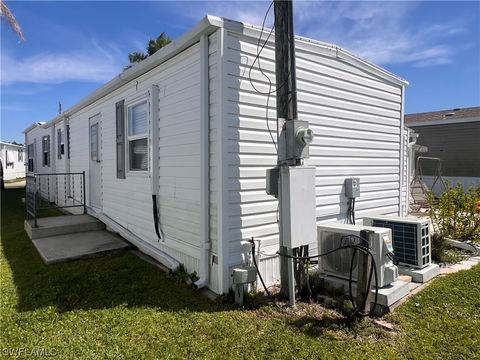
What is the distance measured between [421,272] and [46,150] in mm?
13030

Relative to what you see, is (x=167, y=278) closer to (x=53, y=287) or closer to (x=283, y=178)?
(x=53, y=287)

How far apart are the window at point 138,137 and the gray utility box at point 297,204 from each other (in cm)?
278

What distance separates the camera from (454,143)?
52.4ft

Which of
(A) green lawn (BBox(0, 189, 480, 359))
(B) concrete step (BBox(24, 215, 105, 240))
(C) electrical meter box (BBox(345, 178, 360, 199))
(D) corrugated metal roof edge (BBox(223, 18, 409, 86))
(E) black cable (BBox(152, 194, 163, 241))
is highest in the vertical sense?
(D) corrugated metal roof edge (BBox(223, 18, 409, 86))

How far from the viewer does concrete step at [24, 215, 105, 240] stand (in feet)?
21.3

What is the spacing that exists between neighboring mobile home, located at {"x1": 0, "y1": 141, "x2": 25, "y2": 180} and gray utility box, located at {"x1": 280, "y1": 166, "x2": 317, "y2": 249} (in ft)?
108

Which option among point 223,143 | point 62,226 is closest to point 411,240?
point 223,143

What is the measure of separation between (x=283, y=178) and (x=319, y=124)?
69.6 inches

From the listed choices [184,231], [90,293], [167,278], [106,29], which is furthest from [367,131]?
[106,29]

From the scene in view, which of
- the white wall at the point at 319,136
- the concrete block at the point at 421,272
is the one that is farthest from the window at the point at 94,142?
the concrete block at the point at 421,272

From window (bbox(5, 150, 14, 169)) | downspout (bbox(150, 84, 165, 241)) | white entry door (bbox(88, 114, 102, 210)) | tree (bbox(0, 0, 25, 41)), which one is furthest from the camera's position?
window (bbox(5, 150, 14, 169))

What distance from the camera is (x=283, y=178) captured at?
3.51 meters

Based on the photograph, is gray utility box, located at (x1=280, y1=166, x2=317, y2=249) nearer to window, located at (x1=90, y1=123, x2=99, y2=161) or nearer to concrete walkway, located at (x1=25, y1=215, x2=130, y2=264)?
concrete walkway, located at (x1=25, y1=215, x2=130, y2=264)

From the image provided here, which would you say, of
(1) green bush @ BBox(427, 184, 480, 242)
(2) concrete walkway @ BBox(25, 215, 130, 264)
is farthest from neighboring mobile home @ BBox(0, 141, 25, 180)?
(1) green bush @ BBox(427, 184, 480, 242)
